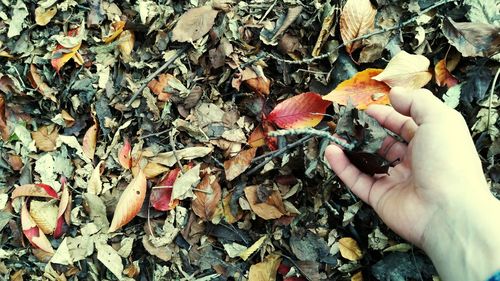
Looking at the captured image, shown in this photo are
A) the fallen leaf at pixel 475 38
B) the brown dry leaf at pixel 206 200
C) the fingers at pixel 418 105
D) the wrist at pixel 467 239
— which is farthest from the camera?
the brown dry leaf at pixel 206 200

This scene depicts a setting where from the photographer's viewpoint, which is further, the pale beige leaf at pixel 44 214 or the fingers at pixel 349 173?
the pale beige leaf at pixel 44 214

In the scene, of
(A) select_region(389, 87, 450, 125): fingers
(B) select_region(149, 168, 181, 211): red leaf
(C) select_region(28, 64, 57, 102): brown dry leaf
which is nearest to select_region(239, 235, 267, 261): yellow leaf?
(B) select_region(149, 168, 181, 211): red leaf

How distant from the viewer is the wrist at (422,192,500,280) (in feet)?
4.23

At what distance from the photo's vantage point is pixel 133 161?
183 centimetres

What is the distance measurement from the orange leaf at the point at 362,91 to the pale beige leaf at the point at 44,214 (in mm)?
1025

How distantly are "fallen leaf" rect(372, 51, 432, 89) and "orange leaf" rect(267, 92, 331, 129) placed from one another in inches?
8.1

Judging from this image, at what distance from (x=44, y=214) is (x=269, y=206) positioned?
794 millimetres

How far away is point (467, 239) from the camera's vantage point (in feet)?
4.36

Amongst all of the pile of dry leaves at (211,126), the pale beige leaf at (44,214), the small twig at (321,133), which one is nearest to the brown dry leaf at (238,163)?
the pile of dry leaves at (211,126)

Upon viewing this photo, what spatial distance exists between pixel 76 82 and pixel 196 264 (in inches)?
30.7

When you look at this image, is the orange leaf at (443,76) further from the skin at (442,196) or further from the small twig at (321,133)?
the small twig at (321,133)

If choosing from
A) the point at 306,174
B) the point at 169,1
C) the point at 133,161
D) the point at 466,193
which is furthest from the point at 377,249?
the point at 169,1

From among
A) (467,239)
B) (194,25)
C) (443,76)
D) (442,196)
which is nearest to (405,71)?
(443,76)

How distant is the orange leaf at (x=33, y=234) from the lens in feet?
5.97
